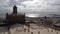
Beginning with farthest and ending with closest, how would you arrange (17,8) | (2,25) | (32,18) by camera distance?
(32,18) < (17,8) < (2,25)

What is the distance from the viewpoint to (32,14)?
1722 cm

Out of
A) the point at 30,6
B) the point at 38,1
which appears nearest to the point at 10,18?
the point at 30,6

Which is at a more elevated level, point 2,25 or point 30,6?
point 30,6

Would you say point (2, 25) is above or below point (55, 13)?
below

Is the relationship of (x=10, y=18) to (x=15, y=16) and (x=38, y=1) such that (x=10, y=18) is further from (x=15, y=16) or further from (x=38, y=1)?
(x=38, y=1)

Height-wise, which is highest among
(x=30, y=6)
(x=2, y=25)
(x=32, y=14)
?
(x=30, y=6)

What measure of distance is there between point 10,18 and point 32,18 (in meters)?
3.57

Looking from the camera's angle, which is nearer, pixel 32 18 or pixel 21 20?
pixel 21 20

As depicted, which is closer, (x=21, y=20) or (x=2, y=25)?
(x=2, y=25)

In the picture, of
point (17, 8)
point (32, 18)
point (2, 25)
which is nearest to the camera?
point (2, 25)

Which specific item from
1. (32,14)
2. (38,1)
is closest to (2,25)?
(32,14)

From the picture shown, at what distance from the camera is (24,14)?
1633cm

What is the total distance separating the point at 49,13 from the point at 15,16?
15.7ft

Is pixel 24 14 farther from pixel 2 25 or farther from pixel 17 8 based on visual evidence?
pixel 2 25
